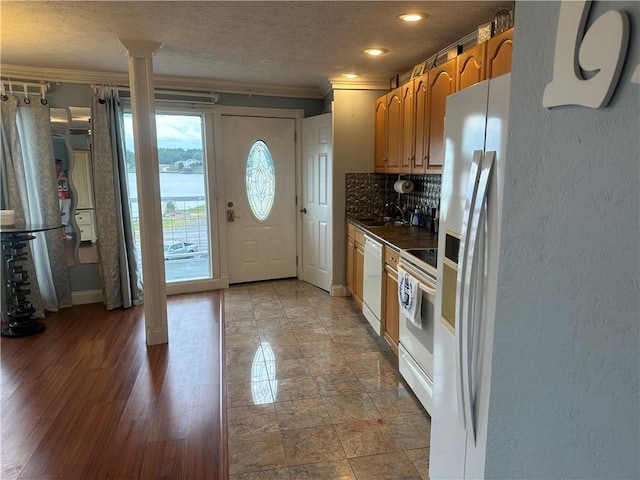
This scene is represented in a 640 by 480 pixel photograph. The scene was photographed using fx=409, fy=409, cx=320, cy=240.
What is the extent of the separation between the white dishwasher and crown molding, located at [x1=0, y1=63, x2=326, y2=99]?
2.19 meters

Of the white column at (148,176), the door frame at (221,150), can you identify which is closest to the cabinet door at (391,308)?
the white column at (148,176)

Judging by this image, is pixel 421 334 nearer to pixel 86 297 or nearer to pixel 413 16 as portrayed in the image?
pixel 413 16

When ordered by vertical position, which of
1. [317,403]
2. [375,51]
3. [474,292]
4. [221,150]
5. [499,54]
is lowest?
[317,403]

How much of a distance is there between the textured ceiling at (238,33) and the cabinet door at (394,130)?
0.29m

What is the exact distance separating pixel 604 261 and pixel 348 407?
215 cm

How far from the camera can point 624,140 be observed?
0.58 m

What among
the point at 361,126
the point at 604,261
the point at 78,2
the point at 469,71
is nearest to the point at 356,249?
the point at 361,126

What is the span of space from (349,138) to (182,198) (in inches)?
79.6

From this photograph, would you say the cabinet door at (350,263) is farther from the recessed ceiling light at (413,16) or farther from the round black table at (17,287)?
the round black table at (17,287)

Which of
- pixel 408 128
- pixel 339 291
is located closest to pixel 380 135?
pixel 408 128

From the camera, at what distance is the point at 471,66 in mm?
2490

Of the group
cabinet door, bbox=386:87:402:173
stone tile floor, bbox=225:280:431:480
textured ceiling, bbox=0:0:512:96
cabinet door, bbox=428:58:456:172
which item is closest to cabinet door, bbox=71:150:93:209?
textured ceiling, bbox=0:0:512:96

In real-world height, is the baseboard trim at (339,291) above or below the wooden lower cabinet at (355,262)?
below

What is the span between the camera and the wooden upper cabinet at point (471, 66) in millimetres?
2379
